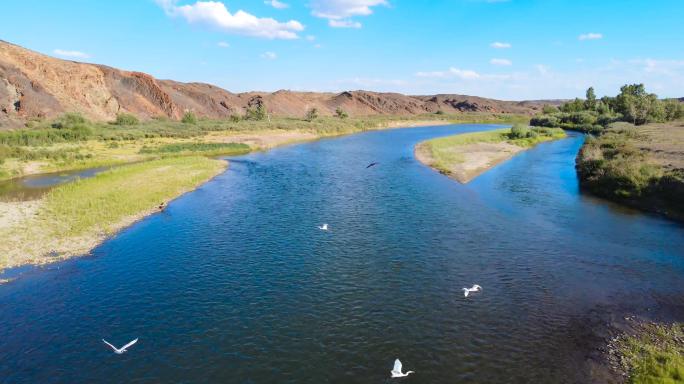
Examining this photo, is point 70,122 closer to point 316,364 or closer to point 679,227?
point 316,364

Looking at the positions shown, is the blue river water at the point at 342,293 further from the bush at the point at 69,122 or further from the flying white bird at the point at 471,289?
the bush at the point at 69,122

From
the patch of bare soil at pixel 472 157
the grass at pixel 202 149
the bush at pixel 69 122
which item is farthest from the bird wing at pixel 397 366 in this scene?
the bush at pixel 69 122

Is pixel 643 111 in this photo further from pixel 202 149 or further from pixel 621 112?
pixel 202 149

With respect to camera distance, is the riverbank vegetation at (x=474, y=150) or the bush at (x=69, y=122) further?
the bush at (x=69, y=122)

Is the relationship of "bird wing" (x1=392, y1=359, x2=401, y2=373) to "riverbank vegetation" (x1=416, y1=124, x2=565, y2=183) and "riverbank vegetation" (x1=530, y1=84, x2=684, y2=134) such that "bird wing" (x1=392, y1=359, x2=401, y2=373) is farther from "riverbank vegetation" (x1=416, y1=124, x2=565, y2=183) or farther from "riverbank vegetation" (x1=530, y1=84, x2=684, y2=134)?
"riverbank vegetation" (x1=530, y1=84, x2=684, y2=134)

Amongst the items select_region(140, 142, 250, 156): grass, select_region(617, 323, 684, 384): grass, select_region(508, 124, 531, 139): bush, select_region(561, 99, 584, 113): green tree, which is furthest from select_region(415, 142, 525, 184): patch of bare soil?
select_region(561, 99, 584, 113): green tree

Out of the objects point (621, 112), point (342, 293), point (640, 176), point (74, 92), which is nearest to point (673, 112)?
point (621, 112)
